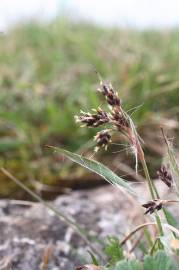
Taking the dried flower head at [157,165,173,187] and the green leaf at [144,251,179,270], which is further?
the dried flower head at [157,165,173,187]

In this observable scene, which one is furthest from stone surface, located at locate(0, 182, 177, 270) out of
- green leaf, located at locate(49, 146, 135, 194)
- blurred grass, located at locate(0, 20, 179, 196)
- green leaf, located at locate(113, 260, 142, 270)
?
green leaf, located at locate(113, 260, 142, 270)

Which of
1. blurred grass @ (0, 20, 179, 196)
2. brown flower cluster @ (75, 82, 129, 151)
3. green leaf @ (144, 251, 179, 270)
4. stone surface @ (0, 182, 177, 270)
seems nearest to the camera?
green leaf @ (144, 251, 179, 270)

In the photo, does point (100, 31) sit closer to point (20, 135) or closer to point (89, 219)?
point (20, 135)

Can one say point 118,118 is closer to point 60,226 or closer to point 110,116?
point 110,116

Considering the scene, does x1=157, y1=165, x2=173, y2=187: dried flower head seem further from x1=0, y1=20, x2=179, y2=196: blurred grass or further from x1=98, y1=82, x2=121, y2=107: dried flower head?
x1=0, y1=20, x2=179, y2=196: blurred grass

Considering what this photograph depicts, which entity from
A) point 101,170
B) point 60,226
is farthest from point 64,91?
point 101,170

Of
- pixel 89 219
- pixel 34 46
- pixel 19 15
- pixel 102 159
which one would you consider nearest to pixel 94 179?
pixel 102 159

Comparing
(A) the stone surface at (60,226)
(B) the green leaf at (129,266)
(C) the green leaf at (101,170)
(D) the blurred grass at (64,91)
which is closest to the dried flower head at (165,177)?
(C) the green leaf at (101,170)
